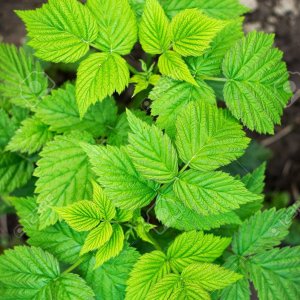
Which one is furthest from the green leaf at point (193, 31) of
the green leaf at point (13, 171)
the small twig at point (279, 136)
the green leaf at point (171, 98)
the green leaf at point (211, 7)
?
the small twig at point (279, 136)

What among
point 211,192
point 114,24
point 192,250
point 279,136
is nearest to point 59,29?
point 114,24

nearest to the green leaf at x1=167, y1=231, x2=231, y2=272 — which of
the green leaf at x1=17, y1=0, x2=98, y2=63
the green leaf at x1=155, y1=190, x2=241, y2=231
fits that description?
the green leaf at x1=155, y1=190, x2=241, y2=231

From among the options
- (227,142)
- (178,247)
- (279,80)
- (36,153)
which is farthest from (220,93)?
(36,153)

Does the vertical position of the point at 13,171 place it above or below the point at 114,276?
above

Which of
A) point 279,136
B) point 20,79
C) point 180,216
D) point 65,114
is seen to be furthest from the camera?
point 279,136

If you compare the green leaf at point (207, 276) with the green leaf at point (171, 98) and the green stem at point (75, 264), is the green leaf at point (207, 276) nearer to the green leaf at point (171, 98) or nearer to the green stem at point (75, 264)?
the green stem at point (75, 264)

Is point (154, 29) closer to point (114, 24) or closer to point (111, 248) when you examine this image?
point (114, 24)
